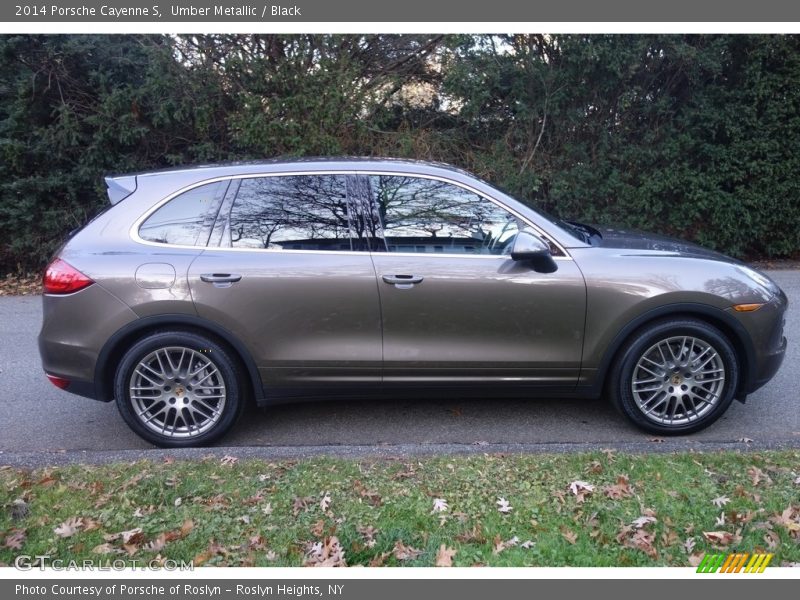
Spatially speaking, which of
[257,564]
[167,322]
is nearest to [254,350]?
[167,322]

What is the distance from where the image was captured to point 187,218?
4273 millimetres

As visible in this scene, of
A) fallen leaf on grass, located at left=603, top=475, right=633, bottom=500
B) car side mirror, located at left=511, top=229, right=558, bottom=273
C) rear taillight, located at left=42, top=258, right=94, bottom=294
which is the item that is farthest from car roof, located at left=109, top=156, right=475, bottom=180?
fallen leaf on grass, located at left=603, top=475, right=633, bottom=500

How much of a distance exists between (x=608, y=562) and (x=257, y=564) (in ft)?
5.05

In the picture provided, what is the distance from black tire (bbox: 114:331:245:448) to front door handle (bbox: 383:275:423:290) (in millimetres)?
1109

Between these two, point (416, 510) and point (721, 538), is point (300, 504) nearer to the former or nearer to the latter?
point (416, 510)

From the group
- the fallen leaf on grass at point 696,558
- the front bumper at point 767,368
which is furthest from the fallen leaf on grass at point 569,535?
the front bumper at point 767,368

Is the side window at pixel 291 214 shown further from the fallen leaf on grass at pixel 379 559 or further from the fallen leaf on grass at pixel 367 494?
the fallen leaf on grass at pixel 379 559

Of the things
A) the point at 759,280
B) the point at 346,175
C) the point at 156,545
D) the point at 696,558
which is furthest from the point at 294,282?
the point at 759,280

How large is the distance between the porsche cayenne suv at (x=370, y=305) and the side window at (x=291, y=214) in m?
0.01

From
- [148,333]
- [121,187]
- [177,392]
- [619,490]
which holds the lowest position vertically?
[619,490]

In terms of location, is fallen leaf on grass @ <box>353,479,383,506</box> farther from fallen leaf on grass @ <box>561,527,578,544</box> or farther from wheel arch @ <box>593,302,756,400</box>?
wheel arch @ <box>593,302,756,400</box>

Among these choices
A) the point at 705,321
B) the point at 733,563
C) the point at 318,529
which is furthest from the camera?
the point at 705,321

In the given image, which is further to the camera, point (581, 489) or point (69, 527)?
point (581, 489)

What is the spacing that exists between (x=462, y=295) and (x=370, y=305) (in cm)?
57
